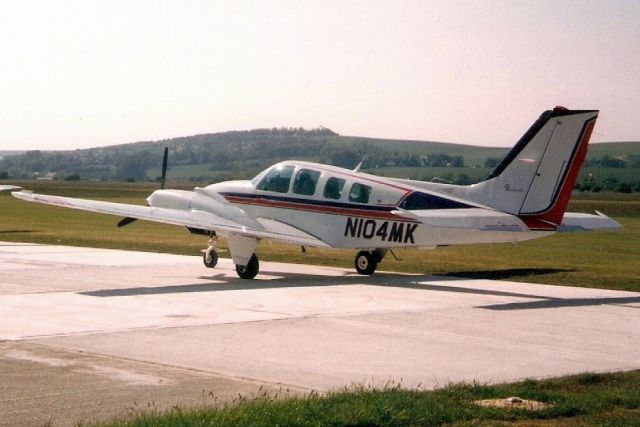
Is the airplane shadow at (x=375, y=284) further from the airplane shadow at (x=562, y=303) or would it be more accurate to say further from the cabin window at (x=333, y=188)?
the cabin window at (x=333, y=188)

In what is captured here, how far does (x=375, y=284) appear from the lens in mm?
22969

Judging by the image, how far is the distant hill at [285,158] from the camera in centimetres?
9575

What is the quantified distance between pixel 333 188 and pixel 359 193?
30.4 inches

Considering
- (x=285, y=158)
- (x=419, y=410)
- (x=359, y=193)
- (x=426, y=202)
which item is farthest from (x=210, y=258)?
(x=285, y=158)

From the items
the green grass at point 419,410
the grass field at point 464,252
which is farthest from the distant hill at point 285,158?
the green grass at point 419,410

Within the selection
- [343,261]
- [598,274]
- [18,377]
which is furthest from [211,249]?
[18,377]

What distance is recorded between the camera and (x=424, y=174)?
96.6 m

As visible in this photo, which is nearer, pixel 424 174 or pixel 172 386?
pixel 172 386

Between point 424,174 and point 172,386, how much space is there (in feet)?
285

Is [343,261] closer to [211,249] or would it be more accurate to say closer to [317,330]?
[211,249]

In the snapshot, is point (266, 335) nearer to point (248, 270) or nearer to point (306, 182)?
point (248, 270)

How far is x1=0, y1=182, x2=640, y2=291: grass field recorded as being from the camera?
85.8 ft


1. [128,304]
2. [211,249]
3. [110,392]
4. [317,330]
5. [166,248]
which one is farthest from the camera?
[166,248]

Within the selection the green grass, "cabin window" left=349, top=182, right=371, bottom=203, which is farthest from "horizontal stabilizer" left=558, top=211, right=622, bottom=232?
the green grass
